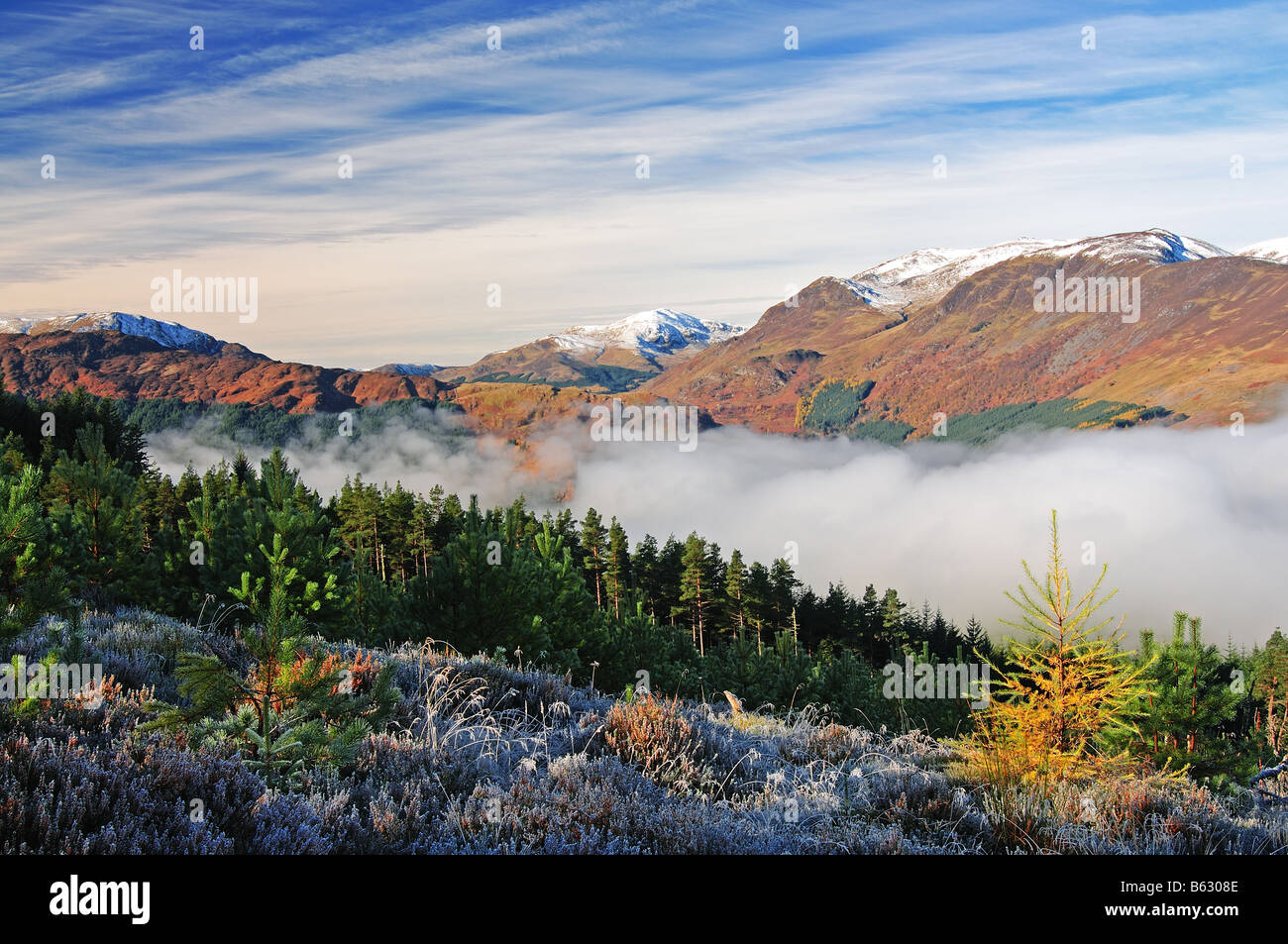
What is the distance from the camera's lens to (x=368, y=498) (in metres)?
70.1

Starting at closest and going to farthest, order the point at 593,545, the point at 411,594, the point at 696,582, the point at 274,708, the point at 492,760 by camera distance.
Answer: the point at 274,708
the point at 492,760
the point at 411,594
the point at 696,582
the point at 593,545

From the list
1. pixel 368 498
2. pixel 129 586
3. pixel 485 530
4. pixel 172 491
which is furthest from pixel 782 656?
pixel 172 491

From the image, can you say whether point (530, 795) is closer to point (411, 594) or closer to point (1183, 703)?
point (411, 594)

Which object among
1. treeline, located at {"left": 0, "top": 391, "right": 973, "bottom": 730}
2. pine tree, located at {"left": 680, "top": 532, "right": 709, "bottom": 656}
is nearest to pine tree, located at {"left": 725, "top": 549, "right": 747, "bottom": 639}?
pine tree, located at {"left": 680, "top": 532, "right": 709, "bottom": 656}

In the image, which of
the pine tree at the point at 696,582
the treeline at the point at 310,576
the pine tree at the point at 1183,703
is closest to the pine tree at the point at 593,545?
the pine tree at the point at 696,582

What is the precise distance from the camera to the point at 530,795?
191 inches

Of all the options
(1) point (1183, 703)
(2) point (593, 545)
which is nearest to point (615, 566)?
(2) point (593, 545)

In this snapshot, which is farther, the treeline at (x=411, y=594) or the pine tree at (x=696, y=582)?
the pine tree at (x=696, y=582)

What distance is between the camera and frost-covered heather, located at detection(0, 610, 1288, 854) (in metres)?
3.90

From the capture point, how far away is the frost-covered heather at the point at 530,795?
3896 millimetres

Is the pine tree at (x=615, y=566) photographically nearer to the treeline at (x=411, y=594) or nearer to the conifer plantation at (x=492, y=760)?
the treeline at (x=411, y=594)

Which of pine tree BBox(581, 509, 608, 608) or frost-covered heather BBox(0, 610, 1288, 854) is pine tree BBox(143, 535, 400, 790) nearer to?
frost-covered heather BBox(0, 610, 1288, 854)
